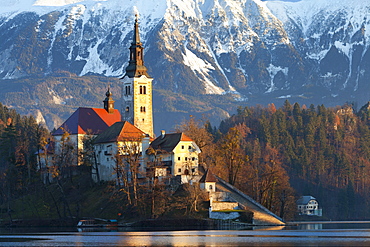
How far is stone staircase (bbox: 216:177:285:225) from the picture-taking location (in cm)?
13050

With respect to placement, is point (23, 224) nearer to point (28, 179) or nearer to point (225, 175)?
point (28, 179)

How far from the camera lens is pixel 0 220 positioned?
140750 mm

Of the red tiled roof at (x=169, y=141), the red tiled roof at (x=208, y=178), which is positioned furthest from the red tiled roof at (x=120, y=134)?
the red tiled roof at (x=208, y=178)

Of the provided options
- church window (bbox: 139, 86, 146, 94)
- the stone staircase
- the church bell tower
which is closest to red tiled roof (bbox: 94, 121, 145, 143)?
the church bell tower

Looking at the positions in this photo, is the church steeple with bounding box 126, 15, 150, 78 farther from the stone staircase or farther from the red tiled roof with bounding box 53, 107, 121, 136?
the stone staircase

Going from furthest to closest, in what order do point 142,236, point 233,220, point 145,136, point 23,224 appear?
point 145,136
point 23,224
point 233,220
point 142,236

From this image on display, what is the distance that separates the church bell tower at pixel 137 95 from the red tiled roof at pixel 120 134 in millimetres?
15342

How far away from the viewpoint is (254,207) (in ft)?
436

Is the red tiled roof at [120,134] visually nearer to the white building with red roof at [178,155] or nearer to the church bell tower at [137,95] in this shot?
the white building with red roof at [178,155]

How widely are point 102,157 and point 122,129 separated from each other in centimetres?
567

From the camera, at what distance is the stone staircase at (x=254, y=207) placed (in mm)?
130500

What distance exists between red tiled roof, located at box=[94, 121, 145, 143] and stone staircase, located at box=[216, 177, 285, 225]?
51.5 feet

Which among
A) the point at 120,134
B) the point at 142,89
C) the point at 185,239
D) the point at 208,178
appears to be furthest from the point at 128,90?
the point at 185,239

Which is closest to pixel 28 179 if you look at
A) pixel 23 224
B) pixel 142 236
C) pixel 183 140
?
pixel 23 224
